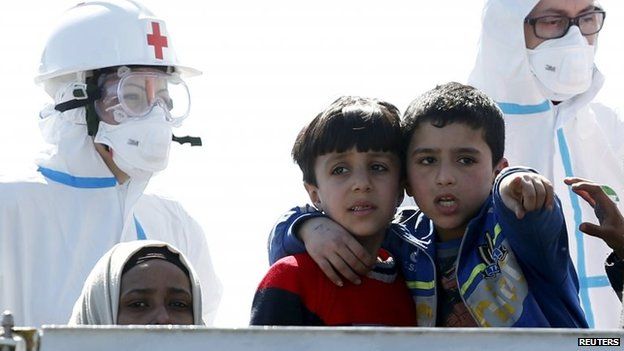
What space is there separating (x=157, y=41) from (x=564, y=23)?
2131 millimetres

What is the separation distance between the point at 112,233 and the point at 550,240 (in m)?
4.30

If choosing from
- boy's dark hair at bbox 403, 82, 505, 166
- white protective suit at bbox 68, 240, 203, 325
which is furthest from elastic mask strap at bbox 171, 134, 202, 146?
boy's dark hair at bbox 403, 82, 505, 166

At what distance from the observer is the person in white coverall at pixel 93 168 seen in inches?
290

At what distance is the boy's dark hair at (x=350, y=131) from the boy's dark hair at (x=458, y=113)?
0.05m

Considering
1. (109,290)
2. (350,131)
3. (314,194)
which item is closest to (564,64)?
(314,194)

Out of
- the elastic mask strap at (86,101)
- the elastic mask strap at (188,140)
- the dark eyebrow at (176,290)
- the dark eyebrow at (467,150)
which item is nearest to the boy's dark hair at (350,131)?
the dark eyebrow at (467,150)

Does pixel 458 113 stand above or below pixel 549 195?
above

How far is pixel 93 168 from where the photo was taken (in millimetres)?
7906

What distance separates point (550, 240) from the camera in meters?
3.71

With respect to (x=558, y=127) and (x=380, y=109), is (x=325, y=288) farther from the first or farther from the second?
(x=558, y=127)

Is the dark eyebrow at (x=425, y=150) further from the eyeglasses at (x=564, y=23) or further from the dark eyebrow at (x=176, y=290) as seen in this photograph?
the eyeglasses at (x=564, y=23)

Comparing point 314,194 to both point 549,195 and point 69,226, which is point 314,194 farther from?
point 69,226

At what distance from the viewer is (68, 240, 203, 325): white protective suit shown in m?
4.21

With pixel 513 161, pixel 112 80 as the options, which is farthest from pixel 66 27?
pixel 513 161
